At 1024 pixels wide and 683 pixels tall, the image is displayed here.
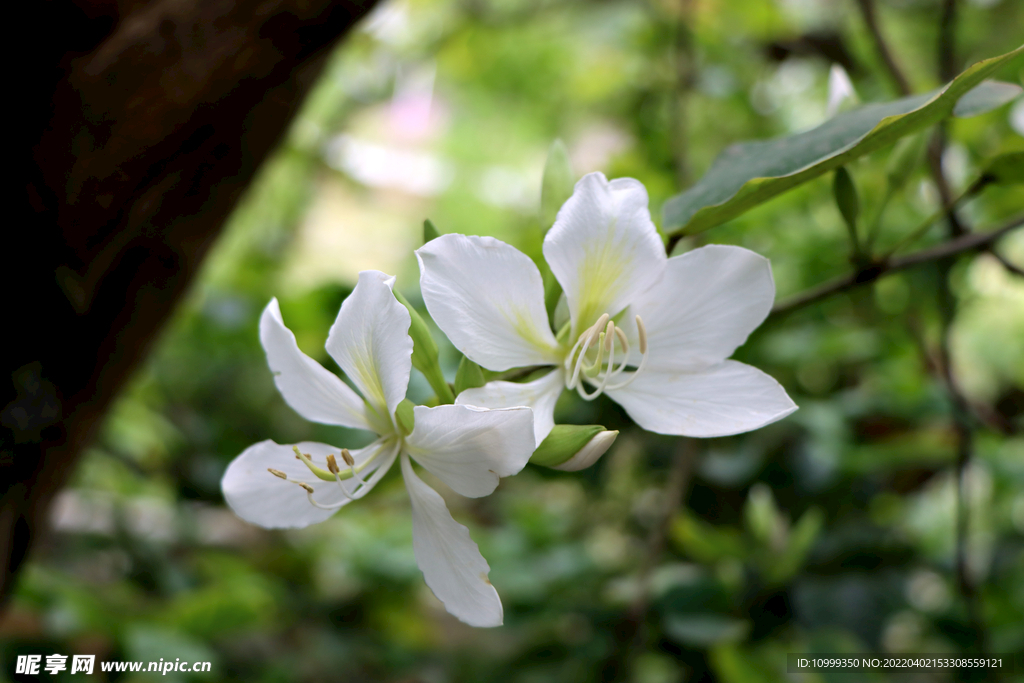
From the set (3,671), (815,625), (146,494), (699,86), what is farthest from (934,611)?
(146,494)

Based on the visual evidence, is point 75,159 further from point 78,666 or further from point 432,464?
point 78,666

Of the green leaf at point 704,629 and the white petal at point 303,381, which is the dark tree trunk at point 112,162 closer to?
the white petal at point 303,381

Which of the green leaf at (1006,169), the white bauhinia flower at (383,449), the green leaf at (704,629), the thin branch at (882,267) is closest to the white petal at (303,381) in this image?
the white bauhinia flower at (383,449)

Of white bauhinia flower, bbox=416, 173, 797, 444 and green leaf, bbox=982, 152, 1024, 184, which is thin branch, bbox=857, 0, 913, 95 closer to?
green leaf, bbox=982, 152, 1024, 184

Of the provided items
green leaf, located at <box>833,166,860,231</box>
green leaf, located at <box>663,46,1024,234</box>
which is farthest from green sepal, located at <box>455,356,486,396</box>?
green leaf, located at <box>833,166,860,231</box>

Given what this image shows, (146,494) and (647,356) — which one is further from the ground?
(647,356)

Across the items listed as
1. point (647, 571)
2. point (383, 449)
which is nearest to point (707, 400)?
point (383, 449)
